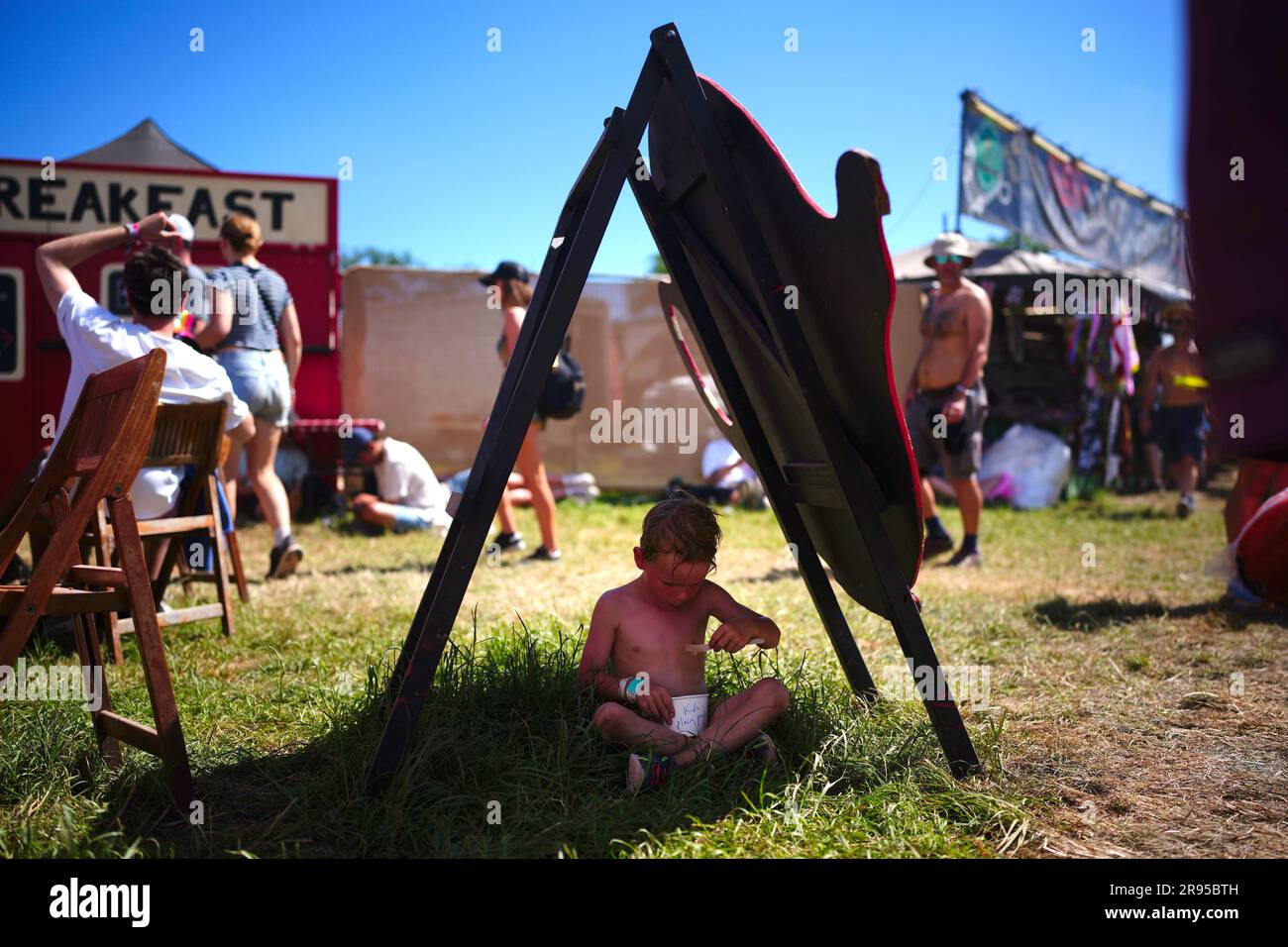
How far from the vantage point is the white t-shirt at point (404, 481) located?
337 inches

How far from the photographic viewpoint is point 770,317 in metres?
2.37

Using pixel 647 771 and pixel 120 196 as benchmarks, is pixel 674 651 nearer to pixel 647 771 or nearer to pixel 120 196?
pixel 647 771

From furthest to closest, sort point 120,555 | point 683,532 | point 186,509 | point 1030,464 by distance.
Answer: point 1030,464
point 186,509
point 683,532
point 120,555

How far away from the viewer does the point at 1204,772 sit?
8.82 feet

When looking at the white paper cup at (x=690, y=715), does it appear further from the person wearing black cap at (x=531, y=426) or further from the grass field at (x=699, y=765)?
the person wearing black cap at (x=531, y=426)

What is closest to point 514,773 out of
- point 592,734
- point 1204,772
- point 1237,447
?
point 592,734

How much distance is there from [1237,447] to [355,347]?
10.8m

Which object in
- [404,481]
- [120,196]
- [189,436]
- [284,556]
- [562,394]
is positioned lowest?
[284,556]

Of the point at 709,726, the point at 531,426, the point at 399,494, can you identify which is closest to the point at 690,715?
the point at 709,726

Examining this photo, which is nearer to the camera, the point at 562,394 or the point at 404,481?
the point at 562,394

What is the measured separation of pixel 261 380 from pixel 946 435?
4450 mm

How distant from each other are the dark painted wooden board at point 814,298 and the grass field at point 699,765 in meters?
0.55
